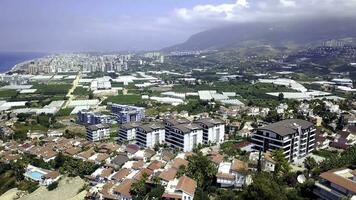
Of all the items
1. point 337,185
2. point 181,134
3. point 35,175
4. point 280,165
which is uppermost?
point 337,185

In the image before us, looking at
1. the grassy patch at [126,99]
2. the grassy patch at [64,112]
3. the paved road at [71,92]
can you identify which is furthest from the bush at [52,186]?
the paved road at [71,92]

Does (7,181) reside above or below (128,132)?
below

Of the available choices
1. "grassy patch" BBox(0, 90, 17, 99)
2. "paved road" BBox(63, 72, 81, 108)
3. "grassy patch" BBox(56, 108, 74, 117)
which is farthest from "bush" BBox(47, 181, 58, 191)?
"grassy patch" BBox(0, 90, 17, 99)

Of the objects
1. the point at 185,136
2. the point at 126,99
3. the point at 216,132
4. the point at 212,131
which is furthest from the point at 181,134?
the point at 126,99

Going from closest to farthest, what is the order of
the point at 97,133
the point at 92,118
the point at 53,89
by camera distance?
the point at 97,133 → the point at 92,118 → the point at 53,89

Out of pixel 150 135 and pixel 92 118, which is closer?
pixel 150 135

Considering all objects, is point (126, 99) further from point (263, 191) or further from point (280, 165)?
point (263, 191)
